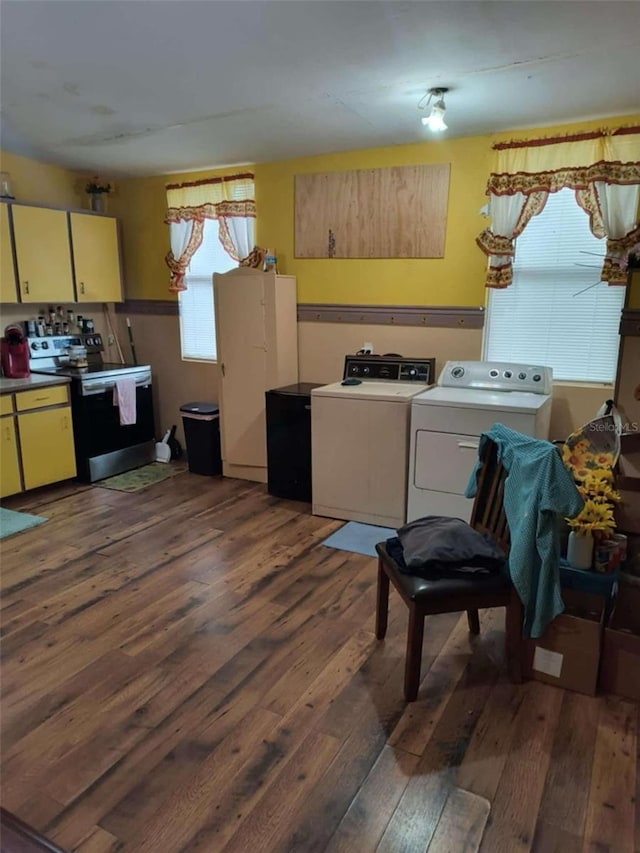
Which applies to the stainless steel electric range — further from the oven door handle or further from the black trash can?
the black trash can

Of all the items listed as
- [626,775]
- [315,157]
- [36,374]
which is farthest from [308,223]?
[626,775]

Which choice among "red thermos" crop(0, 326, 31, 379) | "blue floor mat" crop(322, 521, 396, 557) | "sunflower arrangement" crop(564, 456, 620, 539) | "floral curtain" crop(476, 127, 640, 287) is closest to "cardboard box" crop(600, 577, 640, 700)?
"sunflower arrangement" crop(564, 456, 620, 539)

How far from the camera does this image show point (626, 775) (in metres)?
1.75

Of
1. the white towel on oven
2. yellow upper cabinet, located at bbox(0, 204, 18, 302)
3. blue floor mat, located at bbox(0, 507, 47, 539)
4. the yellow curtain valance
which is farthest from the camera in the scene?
the white towel on oven

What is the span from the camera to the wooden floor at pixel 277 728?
1.59 metres

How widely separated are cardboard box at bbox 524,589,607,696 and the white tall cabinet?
2649 millimetres

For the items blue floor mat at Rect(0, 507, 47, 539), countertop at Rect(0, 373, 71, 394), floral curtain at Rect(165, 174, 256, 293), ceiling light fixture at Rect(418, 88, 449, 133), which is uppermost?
ceiling light fixture at Rect(418, 88, 449, 133)

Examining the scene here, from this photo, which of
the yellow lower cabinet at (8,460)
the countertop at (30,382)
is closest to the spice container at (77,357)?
the countertop at (30,382)

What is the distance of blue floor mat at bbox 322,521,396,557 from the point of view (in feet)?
11.0

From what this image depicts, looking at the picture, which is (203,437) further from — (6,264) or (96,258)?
(6,264)

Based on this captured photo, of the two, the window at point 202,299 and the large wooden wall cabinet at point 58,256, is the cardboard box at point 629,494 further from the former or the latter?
the large wooden wall cabinet at point 58,256

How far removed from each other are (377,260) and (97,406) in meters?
2.44

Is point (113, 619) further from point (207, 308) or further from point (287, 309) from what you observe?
point (207, 308)

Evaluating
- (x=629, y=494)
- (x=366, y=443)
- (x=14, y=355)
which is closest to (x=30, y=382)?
(x=14, y=355)
